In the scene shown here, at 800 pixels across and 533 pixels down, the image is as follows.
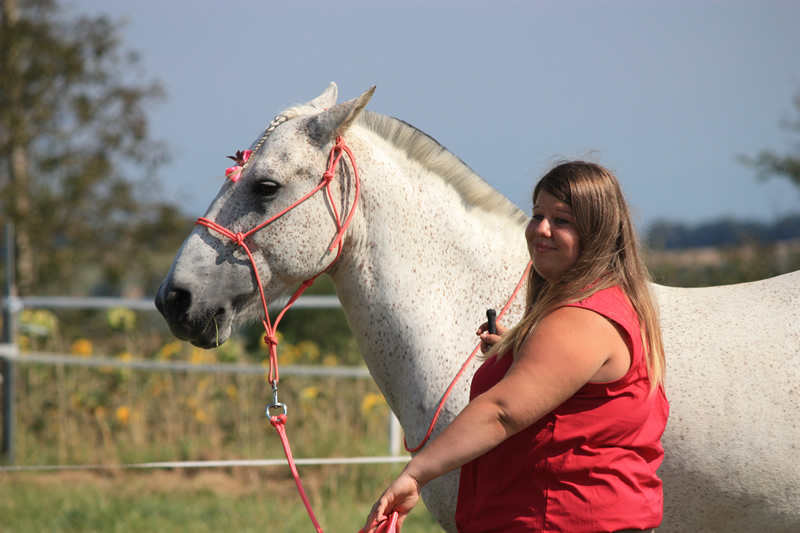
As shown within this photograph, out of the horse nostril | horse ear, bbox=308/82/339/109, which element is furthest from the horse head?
horse ear, bbox=308/82/339/109

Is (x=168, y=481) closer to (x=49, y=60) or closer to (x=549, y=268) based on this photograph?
(x=549, y=268)

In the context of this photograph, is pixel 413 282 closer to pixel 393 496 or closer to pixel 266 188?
pixel 266 188

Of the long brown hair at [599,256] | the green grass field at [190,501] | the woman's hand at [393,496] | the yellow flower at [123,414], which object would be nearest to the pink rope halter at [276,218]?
the woman's hand at [393,496]

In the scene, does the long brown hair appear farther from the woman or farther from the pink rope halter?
the pink rope halter

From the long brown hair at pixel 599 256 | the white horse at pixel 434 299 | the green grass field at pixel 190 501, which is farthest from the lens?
the green grass field at pixel 190 501

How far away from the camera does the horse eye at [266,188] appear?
2.43 m

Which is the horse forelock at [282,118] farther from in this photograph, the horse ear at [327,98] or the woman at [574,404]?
the woman at [574,404]

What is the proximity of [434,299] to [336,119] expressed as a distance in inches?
28.1

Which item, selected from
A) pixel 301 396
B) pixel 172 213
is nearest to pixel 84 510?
pixel 301 396

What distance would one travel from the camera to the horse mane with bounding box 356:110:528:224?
8.86ft

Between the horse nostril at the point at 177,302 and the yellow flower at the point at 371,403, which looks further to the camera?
the yellow flower at the point at 371,403

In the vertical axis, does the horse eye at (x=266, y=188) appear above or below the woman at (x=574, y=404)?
above

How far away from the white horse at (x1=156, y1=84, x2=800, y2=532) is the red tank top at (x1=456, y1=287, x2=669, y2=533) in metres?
0.68

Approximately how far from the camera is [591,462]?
1597 mm
